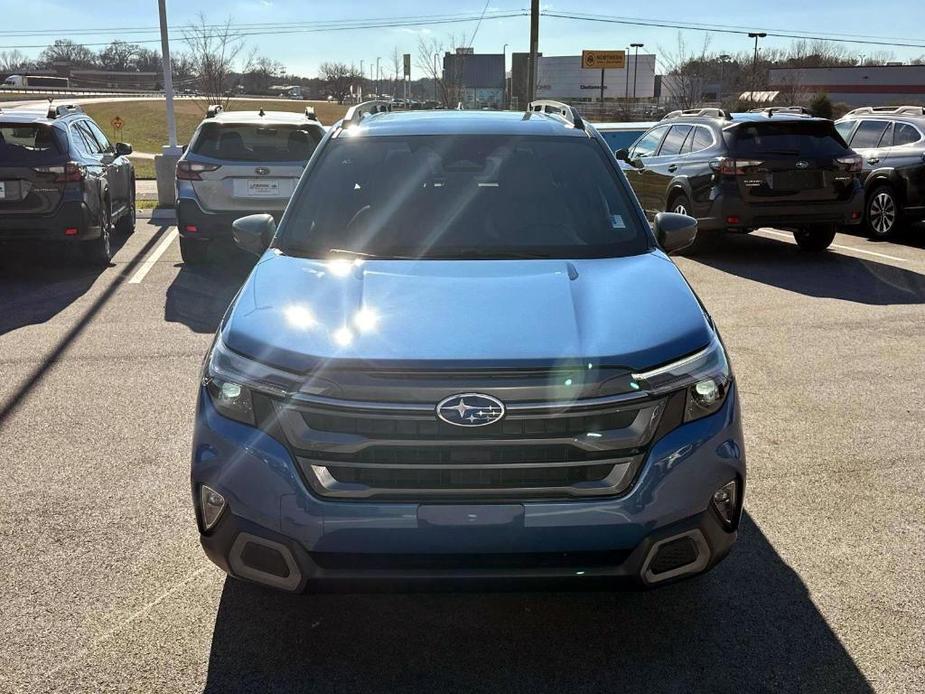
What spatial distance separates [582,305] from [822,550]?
1.58m

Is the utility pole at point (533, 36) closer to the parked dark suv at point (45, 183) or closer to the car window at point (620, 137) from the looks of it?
the car window at point (620, 137)

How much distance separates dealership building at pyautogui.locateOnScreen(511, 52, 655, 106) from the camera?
114188 mm

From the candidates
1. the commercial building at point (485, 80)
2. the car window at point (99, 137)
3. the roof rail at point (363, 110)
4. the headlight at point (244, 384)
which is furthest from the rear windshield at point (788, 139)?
the commercial building at point (485, 80)

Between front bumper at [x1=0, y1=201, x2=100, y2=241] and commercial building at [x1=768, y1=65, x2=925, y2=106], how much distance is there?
82701 mm

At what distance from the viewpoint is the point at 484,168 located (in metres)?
4.63

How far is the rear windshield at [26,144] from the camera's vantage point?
9.87 metres

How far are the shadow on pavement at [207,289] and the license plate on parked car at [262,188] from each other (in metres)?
0.79

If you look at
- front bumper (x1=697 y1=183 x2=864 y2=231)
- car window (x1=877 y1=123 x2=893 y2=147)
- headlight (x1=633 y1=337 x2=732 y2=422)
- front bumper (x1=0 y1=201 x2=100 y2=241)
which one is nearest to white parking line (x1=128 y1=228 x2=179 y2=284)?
front bumper (x1=0 y1=201 x2=100 y2=241)

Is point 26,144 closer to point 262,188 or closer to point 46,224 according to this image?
point 46,224

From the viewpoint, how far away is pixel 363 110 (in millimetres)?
5520

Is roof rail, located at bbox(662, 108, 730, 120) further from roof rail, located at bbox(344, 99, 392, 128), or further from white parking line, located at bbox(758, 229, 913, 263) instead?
roof rail, located at bbox(344, 99, 392, 128)

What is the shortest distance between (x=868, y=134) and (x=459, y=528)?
41.5 ft

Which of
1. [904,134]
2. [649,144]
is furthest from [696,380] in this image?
[904,134]

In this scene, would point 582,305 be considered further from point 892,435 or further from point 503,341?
point 892,435
